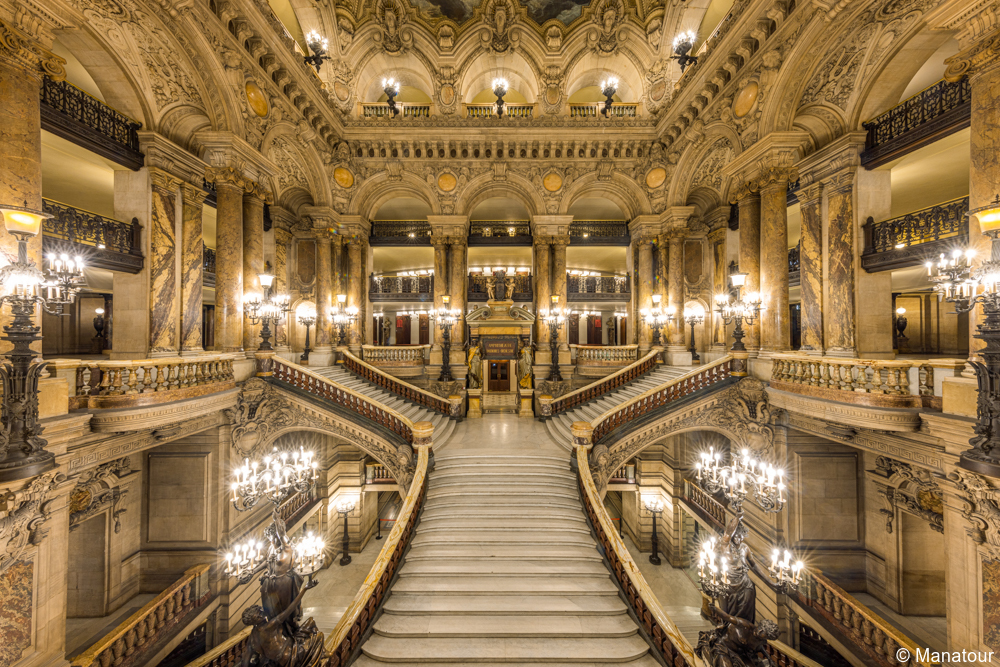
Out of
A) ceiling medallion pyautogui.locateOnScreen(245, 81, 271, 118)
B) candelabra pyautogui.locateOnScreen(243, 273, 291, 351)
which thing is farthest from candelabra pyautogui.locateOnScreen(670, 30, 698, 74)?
candelabra pyautogui.locateOnScreen(243, 273, 291, 351)

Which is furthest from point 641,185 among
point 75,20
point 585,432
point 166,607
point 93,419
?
point 166,607

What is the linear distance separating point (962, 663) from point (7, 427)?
A: 41.4ft

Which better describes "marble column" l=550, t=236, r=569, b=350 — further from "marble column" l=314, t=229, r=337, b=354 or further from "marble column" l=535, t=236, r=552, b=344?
"marble column" l=314, t=229, r=337, b=354

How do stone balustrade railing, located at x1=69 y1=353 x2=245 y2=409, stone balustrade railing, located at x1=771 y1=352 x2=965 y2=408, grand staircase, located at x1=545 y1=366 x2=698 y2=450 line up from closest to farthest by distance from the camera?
stone balustrade railing, located at x1=771 y1=352 x2=965 y2=408, stone balustrade railing, located at x1=69 y1=353 x2=245 y2=409, grand staircase, located at x1=545 y1=366 x2=698 y2=450

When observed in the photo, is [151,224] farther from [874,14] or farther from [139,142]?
[874,14]

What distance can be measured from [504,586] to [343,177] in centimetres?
1538

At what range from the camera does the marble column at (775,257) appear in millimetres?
9641

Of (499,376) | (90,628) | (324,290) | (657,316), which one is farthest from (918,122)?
(90,628)

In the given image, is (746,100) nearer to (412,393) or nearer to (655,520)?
(412,393)

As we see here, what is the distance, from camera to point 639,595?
5.65m

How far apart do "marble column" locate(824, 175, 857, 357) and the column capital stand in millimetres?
15298

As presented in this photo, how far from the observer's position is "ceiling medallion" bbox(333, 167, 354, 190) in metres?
15.2

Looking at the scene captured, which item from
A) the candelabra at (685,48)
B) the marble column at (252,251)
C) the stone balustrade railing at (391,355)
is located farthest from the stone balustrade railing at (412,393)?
the candelabra at (685,48)

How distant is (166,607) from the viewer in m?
7.62
